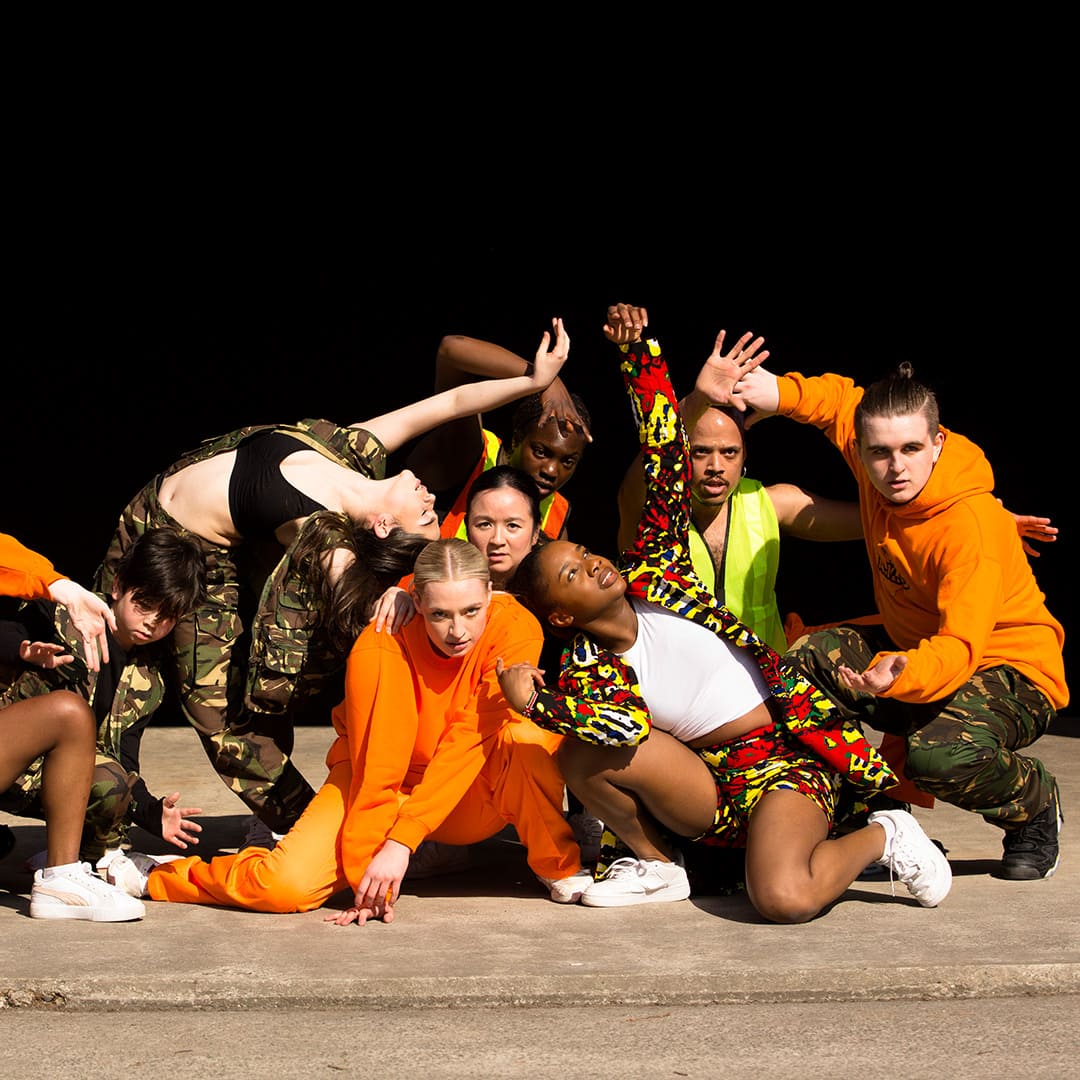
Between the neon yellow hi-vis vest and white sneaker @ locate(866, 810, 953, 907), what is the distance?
1034 mm

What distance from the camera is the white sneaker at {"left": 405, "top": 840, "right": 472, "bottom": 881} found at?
3.91 meters

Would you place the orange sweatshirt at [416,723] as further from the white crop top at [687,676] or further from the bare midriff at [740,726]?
the bare midriff at [740,726]

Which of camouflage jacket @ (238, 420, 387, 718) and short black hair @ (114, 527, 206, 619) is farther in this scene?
Answer: camouflage jacket @ (238, 420, 387, 718)

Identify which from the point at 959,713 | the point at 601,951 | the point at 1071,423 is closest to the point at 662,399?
→ the point at 959,713

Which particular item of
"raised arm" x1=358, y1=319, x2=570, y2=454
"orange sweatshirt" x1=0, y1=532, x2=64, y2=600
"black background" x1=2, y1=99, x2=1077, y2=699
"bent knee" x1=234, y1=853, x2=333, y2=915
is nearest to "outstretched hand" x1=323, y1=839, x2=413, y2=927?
"bent knee" x1=234, y1=853, x2=333, y2=915

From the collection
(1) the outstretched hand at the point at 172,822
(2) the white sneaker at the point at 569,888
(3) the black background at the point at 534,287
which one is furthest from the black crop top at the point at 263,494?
(3) the black background at the point at 534,287

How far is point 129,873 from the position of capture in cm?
371

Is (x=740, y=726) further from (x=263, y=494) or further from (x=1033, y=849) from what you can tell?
(x=263, y=494)

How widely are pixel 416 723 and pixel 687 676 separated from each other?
1.94 feet

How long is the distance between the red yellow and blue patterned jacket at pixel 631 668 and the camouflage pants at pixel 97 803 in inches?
38.8

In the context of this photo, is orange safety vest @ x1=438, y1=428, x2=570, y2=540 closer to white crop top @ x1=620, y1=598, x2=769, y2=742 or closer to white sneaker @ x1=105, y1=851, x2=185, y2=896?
white crop top @ x1=620, y1=598, x2=769, y2=742

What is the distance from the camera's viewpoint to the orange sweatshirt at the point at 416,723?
355cm

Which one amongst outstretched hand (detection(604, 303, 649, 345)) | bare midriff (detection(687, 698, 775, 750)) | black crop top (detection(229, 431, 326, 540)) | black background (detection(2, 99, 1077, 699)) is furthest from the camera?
black background (detection(2, 99, 1077, 699))

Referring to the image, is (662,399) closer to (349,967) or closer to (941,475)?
→ (941,475)
